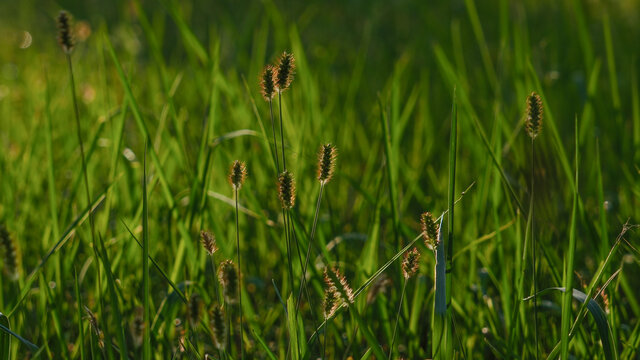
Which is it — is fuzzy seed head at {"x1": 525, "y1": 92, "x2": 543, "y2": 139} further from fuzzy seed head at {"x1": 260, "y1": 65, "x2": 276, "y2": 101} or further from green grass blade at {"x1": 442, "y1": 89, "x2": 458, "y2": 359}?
fuzzy seed head at {"x1": 260, "y1": 65, "x2": 276, "y2": 101}

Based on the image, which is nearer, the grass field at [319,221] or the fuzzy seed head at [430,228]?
the fuzzy seed head at [430,228]

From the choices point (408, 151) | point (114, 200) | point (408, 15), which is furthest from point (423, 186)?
point (408, 15)

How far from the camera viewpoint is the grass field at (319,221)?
35.2 inches

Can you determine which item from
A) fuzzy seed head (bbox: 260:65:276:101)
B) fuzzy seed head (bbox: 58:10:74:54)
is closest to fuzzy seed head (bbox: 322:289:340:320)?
fuzzy seed head (bbox: 260:65:276:101)

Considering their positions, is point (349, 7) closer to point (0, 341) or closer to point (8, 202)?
point (8, 202)

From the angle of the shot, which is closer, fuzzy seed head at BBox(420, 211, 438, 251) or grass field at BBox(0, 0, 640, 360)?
fuzzy seed head at BBox(420, 211, 438, 251)

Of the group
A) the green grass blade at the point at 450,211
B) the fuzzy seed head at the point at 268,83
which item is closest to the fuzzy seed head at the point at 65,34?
the fuzzy seed head at the point at 268,83

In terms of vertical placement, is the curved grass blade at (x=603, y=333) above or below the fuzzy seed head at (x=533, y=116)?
below

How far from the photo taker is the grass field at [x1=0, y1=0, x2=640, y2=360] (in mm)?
895

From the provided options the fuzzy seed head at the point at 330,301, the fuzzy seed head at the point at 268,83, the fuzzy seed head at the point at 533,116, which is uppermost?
the fuzzy seed head at the point at 268,83

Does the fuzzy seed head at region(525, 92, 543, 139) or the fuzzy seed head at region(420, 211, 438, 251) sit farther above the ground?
the fuzzy seed head at region(525, 92, 543, 139)

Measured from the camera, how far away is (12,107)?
2.84 metres

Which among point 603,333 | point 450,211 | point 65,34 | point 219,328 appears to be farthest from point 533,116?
point 65,34

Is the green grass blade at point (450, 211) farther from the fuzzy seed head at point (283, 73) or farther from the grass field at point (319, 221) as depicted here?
the fuzzy seed head at point (283, 73)
